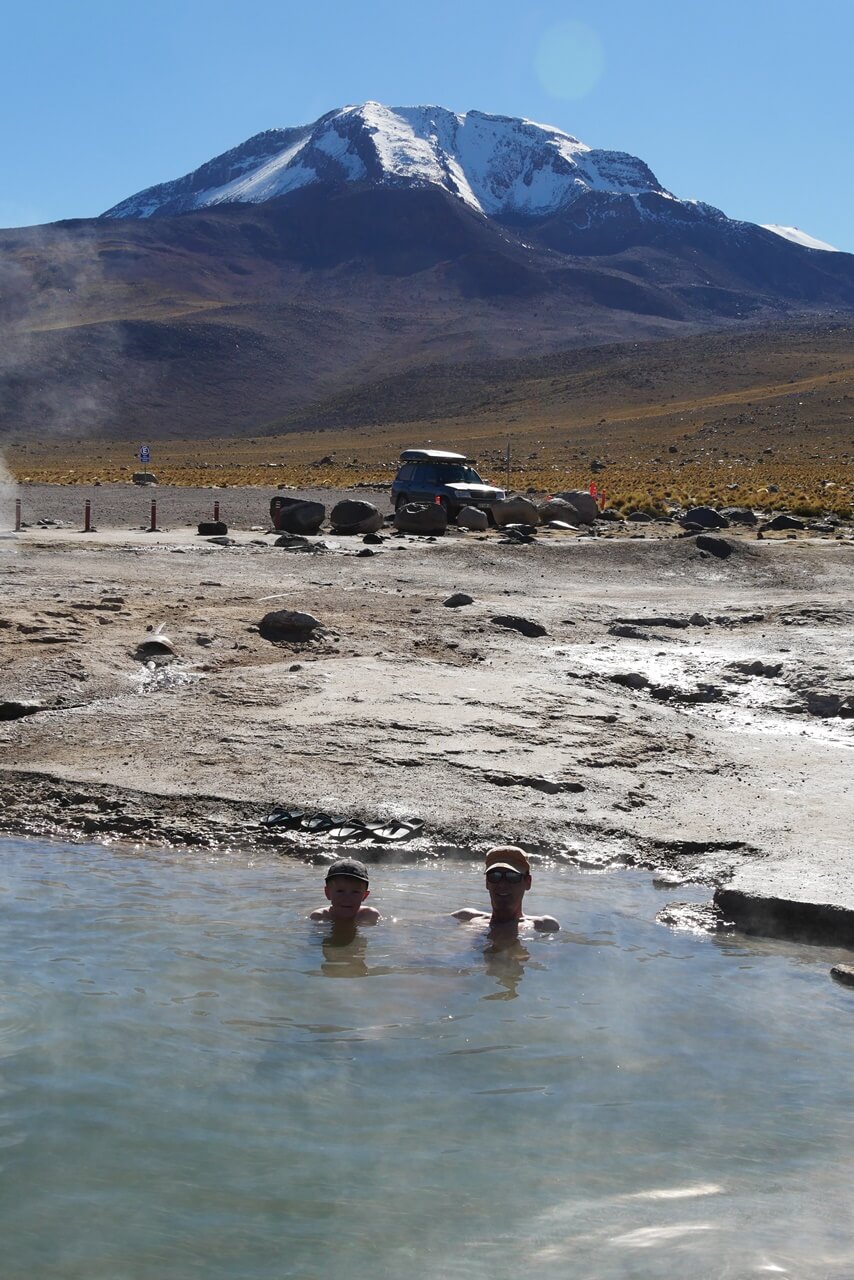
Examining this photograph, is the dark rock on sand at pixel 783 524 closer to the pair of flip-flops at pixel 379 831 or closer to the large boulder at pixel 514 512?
the large boulder at pixel 514 512

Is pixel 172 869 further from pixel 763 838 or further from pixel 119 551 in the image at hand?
pixel 119 551

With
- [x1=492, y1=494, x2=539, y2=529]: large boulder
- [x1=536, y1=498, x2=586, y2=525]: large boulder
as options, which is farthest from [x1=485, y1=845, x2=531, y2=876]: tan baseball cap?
[x1=536, y1=498, x2=586, y2=525]: large boulder

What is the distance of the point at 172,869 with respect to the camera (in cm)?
726

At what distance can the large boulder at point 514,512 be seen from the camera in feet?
89.7

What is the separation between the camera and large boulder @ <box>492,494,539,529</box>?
89.7 feet

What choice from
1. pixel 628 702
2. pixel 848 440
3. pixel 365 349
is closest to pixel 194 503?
pixel 628 702

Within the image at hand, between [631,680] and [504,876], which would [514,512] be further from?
[504,876]

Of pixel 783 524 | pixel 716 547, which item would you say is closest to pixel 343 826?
pixel 716 547

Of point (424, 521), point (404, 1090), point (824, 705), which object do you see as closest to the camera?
point (404, 1090)

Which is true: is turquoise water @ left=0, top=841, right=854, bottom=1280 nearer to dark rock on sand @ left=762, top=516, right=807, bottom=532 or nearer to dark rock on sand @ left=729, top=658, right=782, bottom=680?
dark rock on sand @ left=729, top=658, right=782, bottom=680

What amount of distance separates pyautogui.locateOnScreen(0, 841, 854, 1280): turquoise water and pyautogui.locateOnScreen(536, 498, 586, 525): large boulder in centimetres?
2083

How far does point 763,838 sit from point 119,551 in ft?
46.1

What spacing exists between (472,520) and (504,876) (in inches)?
801

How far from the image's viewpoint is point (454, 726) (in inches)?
379
